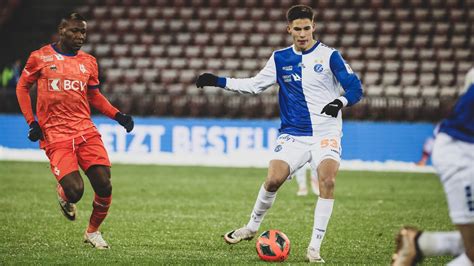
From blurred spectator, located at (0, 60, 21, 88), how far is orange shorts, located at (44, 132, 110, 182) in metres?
17.8

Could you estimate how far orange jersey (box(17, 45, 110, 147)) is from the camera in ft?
30.5

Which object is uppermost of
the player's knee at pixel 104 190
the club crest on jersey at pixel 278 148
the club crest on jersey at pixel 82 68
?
the club crest on jersey at pixel 82 68

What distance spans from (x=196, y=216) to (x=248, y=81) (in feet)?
13.4

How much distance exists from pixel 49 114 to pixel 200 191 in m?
7.69

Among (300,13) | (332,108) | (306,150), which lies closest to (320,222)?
(306,150)

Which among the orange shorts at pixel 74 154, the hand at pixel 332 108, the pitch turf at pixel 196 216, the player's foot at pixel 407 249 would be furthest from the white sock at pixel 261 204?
the player's foot at pixel 407 249

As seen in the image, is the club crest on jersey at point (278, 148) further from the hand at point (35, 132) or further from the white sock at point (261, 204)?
the hand at point (35, 132)

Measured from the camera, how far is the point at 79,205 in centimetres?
1438

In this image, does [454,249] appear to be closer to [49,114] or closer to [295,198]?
[49,114]

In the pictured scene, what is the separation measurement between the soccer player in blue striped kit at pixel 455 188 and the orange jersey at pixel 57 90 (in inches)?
160

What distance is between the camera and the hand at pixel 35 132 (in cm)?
909

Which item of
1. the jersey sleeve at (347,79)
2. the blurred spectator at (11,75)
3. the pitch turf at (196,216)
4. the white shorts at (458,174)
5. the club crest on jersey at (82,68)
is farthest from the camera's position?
the blurred spectator at (11,75)

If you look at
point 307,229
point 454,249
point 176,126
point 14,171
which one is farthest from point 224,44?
point 454,249

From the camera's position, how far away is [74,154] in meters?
9.33
